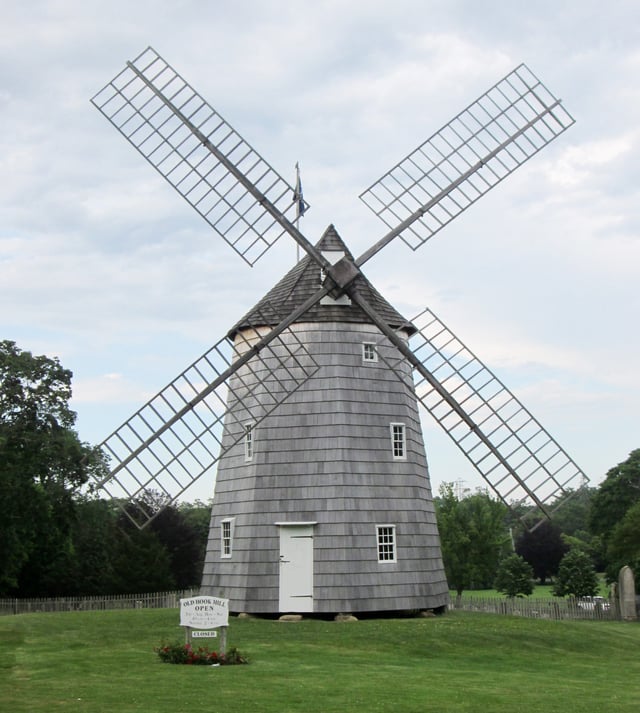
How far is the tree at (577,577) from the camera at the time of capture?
42.6 metres

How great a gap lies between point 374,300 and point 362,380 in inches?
91.3

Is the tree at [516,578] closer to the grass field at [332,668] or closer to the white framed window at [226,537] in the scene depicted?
the grass field at [332,668]

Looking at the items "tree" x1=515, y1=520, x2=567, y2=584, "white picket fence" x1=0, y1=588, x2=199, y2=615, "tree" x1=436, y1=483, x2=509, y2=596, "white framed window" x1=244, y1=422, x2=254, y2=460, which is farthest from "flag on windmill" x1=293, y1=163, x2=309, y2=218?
"tree" x1=515, y1=520, x2=567, y2=584

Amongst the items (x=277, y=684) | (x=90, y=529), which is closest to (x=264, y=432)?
(x=277, y=684)

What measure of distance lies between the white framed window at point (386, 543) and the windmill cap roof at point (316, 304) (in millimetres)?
5141

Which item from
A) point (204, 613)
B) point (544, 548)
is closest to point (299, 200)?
point (204, 613)

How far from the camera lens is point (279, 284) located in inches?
956

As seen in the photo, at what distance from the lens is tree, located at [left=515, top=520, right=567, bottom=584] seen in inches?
3051

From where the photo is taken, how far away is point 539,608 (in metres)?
29.7

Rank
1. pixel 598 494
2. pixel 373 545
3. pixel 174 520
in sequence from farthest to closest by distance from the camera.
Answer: pixel 174 520 < pixel 598 494 < pixel 373 545

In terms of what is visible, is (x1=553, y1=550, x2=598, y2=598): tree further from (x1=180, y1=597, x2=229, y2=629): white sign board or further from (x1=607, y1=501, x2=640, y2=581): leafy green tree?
(x1=180, y1=597, x2=229, y2=629): white sign board

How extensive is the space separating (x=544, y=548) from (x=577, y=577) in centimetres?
3651

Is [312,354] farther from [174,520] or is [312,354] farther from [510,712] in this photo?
[174,520]

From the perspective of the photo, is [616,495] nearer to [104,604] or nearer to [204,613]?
[104,604]
